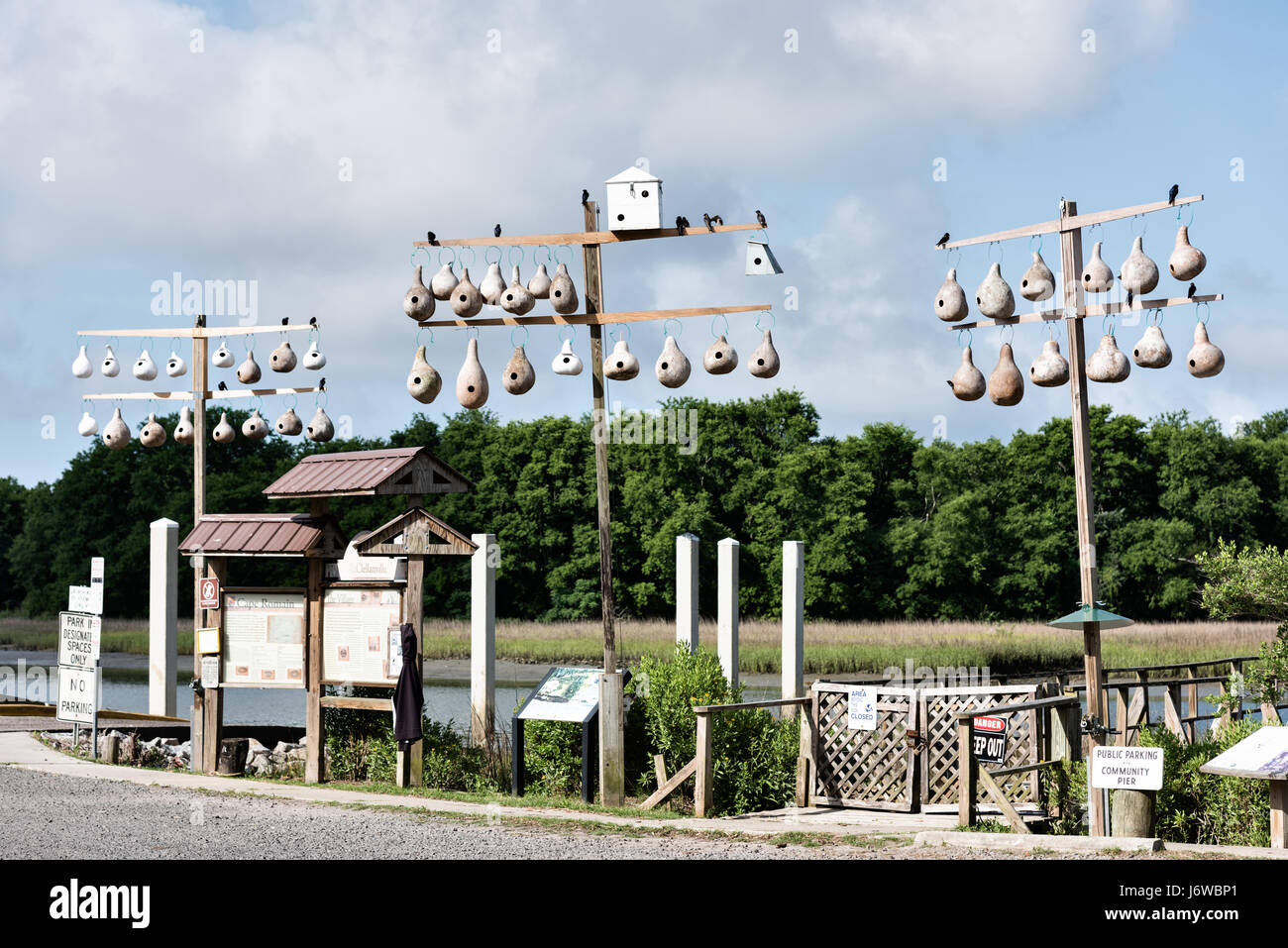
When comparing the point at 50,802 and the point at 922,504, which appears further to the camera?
the point at 922,504

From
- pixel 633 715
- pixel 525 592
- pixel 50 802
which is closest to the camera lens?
pixel 50 802

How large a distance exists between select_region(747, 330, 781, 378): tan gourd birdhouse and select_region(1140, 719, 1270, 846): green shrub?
16.9ft

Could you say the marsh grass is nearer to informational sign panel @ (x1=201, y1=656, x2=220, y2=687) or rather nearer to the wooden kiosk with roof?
the wooden kiosk with roof

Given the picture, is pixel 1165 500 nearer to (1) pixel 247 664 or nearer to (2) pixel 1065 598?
(2) pixel 1065 598

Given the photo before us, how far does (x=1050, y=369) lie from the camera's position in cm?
1282

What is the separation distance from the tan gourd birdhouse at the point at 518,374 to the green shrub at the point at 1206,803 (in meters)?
7.23

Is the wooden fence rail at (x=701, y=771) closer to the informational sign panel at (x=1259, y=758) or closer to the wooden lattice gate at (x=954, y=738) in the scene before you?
the wooden lattice gate at (x=954, y=738)

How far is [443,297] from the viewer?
612 inches

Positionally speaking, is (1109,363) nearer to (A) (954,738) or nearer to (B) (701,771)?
(A) (954,738)

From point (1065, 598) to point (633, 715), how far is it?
46.9m

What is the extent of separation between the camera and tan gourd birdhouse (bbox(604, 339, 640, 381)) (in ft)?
48.9

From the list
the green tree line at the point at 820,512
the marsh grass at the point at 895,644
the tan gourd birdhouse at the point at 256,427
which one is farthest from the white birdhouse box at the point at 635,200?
the green tree line at the point at 820,512

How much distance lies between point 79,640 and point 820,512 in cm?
4200
